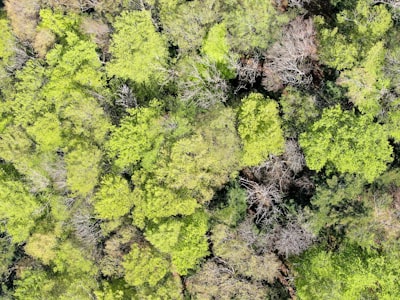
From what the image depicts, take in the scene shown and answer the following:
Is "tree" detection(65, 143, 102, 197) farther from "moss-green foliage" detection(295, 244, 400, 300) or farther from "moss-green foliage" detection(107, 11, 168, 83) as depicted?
"moss-green foliage" detection(295, 244, 400, 300)

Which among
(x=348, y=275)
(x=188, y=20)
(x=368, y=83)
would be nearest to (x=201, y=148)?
(x=188, y=20)

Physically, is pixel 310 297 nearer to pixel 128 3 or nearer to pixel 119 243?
pixel 119 243

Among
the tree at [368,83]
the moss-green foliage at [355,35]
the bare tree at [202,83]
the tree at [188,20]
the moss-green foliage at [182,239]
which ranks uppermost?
the moss-green foliage at [355,35]

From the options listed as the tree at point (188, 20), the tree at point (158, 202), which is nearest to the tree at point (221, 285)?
the tree at point (158, 202)

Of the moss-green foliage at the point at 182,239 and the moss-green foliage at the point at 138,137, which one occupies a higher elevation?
the moss-green foliage at the point at 138,137

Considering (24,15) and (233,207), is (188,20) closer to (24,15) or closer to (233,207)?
Result: (24,15)

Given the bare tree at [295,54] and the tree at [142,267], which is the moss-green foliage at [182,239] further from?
the bare tree at [295,54]

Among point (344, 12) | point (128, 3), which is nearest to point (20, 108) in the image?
point (128, 3)

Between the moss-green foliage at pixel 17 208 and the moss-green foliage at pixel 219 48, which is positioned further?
the moss-green foliage at pixel 17 208
